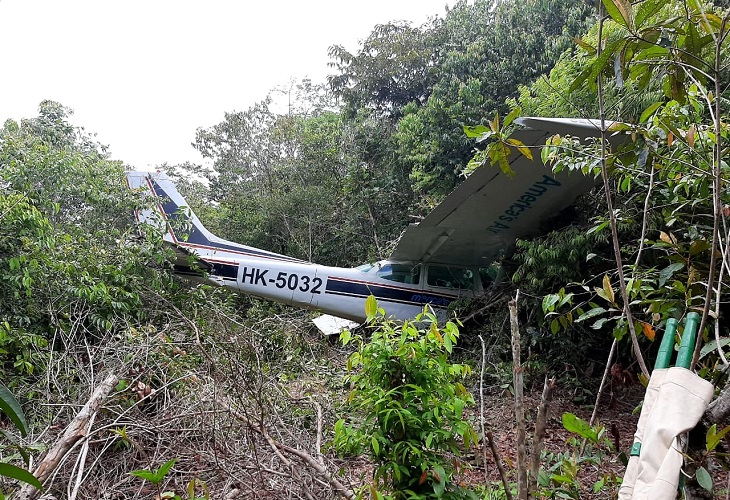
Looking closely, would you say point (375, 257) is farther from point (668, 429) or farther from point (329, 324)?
point (668, 429)

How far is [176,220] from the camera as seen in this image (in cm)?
675

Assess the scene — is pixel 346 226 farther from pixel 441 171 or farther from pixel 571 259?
pixel 571 259

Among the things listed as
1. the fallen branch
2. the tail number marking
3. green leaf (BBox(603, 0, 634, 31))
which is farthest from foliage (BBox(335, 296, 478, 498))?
the tail number marking

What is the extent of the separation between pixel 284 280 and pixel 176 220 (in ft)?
5.90

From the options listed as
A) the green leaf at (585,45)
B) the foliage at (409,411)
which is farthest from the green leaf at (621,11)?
the foliage at (409,411)

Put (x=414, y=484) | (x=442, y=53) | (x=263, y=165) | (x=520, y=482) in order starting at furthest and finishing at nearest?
(x=263, y=165) → (x=442, y=53) → (x=414, y=484) → (x=520, y=482)

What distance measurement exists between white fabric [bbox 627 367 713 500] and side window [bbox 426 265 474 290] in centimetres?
643

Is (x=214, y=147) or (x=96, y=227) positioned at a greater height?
(x=214, y=147)

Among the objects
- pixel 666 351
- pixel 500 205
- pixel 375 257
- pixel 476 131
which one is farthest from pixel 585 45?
pixel 375 257

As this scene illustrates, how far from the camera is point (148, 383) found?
375cm

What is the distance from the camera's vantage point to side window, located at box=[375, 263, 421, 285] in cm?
758

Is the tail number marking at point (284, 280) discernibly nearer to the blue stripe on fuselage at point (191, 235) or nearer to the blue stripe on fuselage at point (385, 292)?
the blue stripe on fuselage at point (385, 292)

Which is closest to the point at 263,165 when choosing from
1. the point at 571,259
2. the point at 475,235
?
the point at 475,235

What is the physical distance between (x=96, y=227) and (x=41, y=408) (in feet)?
16.6
